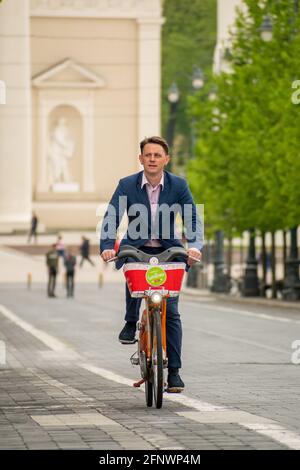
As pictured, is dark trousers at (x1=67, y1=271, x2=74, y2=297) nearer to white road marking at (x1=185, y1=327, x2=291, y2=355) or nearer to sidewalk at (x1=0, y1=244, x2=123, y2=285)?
sidewalk at (x1=0, y1=244, x2=123, y2=285)

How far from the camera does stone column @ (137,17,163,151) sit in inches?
3883

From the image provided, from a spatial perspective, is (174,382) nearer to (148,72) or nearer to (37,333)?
(37,333)

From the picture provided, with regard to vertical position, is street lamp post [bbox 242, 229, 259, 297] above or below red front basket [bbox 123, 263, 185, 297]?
below

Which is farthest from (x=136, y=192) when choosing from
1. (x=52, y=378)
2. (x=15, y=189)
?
(x=15, y=189)

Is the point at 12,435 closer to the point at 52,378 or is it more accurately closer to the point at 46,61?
the point at 52,378

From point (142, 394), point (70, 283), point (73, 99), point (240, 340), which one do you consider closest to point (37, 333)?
point (240, 340)

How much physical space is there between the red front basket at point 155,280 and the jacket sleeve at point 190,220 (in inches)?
14.5

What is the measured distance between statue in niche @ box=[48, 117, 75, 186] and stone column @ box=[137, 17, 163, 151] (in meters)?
4.55

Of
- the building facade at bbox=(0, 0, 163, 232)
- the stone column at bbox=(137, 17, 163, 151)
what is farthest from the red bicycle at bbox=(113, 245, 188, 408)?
the stone column at bbox=(137, 17, 163, 151)

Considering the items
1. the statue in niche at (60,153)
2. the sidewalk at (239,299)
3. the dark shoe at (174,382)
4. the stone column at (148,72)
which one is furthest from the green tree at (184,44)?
the dark shoe at (174,382)

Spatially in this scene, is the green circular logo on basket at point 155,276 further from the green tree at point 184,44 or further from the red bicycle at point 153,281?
the green tree at point 184,44

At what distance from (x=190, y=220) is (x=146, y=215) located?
34cm

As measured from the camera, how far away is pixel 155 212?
12.5 meters

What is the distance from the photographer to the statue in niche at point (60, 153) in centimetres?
9612
